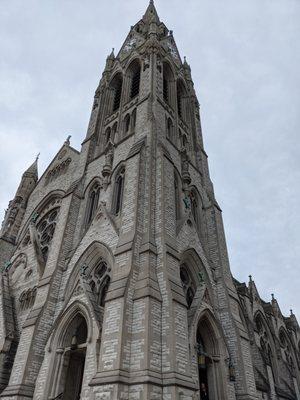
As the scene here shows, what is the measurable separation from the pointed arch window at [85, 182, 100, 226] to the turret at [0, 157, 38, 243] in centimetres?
705

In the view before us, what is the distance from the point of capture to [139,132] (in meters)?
17.5

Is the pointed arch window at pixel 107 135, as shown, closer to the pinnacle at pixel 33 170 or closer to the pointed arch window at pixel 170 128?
the pointed arch window at pixel 170 128

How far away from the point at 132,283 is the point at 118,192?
6.59m

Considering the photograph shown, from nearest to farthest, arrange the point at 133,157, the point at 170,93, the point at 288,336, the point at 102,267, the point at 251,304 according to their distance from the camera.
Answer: the point at 102,267 → the point at 133,157 → the point at 251,304 → the point at 170,93 → the point at 288,336

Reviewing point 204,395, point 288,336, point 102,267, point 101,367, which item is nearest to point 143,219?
point 102,267

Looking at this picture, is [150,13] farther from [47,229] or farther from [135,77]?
[47,229]

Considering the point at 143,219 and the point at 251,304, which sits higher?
the point at 251,304

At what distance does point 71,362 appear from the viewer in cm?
1225

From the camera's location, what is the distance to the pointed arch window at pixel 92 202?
56.1 ft

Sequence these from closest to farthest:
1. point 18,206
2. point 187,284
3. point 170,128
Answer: point 187,284 → point 170,128 → point 18,206

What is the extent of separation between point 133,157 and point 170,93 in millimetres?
10629

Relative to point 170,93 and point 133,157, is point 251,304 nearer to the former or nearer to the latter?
point 133,157

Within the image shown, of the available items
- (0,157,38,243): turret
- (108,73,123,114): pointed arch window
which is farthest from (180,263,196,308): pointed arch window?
(108,73,123,114): pointed arch window

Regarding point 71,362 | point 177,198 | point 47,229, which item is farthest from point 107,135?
point 71,362
